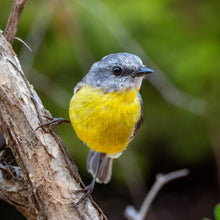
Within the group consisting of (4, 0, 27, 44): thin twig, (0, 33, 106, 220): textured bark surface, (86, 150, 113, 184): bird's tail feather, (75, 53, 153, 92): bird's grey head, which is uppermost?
(4, 0, 27, 44): thin twig

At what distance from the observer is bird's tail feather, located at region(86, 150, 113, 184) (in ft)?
12.7

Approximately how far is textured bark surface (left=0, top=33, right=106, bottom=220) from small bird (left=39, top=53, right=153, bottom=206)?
0.92 ft

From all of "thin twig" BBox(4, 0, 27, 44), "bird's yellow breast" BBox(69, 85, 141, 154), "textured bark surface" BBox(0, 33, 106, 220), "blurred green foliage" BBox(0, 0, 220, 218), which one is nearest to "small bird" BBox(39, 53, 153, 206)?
"bird's yellow breast" BBox(69, 85, 141, 154)

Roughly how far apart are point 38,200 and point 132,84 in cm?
114

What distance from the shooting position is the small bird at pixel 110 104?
2.86 meters

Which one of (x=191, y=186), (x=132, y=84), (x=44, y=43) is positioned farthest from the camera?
(x=191, y=186)

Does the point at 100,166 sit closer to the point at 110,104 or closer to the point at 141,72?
the point at 110,104

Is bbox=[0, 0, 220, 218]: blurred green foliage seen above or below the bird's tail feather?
above

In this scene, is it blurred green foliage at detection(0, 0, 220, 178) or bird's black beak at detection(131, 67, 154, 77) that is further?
blurred green foliage at detection(0, 0, 220, 178)

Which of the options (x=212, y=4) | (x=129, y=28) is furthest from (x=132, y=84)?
(x=212, y=4)

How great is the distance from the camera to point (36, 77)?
4.54m

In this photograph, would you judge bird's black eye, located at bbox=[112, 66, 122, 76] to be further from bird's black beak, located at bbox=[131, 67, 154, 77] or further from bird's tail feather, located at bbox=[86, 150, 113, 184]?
bird's tail feather, located at bbox=[86, 150, 113, 184]

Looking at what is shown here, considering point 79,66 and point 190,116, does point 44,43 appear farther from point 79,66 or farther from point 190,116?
point 190,116

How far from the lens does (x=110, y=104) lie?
9.43ft
